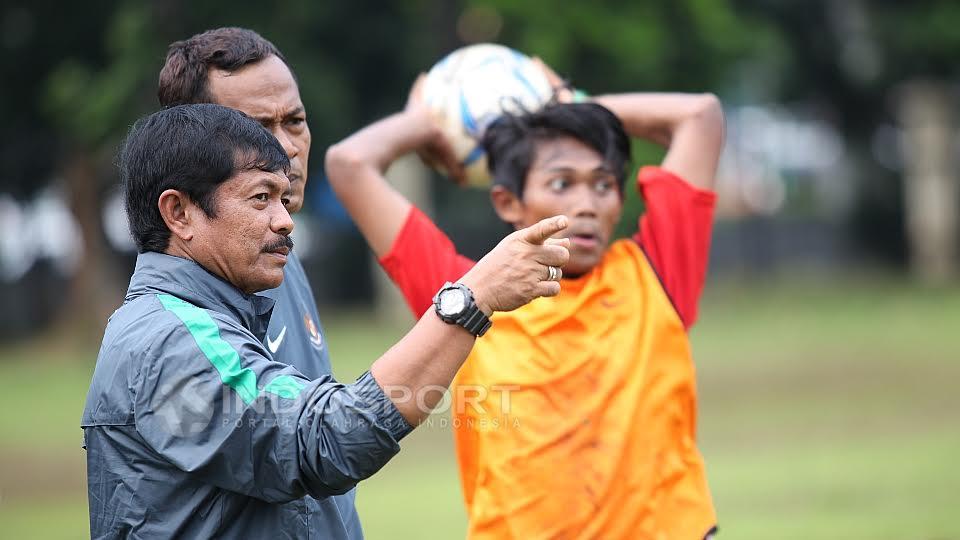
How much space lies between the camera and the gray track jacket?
2.45 metres

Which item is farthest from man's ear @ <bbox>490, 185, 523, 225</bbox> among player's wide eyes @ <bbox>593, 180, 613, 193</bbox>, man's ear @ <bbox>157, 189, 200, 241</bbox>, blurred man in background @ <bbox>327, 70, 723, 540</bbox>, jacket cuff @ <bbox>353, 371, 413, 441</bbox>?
jacket cuff @ <bbox>353, 371, 413, 441</bbox>

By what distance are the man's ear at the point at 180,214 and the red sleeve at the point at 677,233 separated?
175 cm

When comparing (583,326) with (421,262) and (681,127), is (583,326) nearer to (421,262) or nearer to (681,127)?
(421,262)

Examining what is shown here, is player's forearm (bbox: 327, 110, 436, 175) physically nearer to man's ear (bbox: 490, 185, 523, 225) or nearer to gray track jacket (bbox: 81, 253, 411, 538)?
man's ear (bbox: 490, 185, 523, 225)

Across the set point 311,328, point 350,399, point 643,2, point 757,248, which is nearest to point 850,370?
point 643,2

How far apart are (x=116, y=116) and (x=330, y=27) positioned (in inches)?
301

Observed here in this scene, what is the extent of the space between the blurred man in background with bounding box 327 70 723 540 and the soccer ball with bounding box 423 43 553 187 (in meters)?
0.11

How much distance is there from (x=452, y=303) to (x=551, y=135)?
169cm

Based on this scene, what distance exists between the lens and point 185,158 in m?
2.69

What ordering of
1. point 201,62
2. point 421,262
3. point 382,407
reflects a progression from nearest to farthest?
1. point 382,407
2. point 201,62
3. point 421,262

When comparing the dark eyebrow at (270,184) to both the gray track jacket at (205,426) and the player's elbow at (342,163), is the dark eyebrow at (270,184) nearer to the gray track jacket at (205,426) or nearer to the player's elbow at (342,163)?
the gray track jacket at (205,426)

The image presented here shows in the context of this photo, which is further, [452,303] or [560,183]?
[560,183]

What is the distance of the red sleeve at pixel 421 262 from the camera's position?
402 cm

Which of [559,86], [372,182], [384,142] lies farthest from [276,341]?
[559,86]
